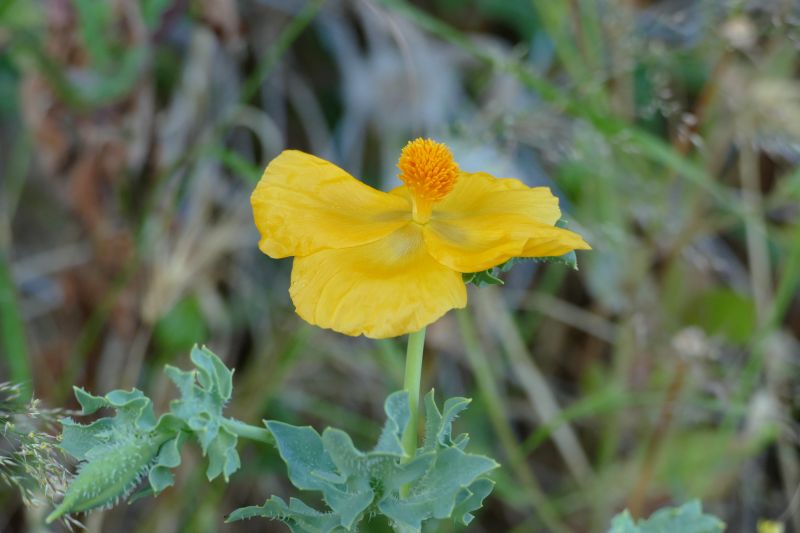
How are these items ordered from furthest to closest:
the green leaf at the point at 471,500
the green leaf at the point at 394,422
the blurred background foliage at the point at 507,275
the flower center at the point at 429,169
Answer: the blurred background foliage at the point at 507,275 < the flower center at the point at 429,169 < the green leaf at the point at 471,500 < the green leaf at the point at 394,422

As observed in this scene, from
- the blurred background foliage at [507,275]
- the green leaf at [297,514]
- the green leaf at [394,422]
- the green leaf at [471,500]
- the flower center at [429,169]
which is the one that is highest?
the flower center at [429,169]

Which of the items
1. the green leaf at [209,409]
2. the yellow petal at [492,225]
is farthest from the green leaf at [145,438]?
the yellow petal at [492,225]

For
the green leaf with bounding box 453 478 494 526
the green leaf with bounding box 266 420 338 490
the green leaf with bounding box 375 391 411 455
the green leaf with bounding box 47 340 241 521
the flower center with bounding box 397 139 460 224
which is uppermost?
the flower center with bounding box 397 139 460 224

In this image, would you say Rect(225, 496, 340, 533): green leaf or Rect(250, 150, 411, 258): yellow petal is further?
Rect(250, 150, 411, 258): yellow petal

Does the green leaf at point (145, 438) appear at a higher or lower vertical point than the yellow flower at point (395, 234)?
lower

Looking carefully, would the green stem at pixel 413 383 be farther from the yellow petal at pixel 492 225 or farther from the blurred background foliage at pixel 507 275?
the blurred background foliage at pixel 507 275

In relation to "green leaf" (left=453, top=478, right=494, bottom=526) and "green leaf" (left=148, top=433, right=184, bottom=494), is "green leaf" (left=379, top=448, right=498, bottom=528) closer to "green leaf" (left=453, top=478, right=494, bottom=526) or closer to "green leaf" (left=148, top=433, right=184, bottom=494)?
"green leaf" (left=453, top=478, right=494, bottom=526)

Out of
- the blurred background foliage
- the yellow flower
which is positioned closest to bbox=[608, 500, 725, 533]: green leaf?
the yellow flower

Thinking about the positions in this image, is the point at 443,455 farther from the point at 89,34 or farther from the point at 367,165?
the point at 367,165
